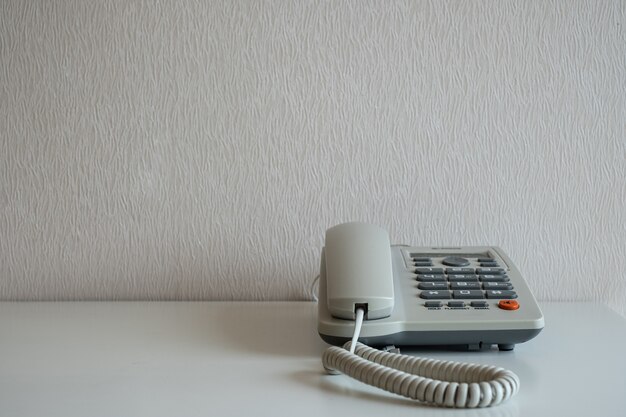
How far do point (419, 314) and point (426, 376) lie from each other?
88 mm

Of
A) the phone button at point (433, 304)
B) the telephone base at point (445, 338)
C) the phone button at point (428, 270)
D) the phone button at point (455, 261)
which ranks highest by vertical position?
the phone button at point (455, 261)

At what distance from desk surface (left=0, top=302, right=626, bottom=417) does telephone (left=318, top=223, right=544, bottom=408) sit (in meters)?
0.02

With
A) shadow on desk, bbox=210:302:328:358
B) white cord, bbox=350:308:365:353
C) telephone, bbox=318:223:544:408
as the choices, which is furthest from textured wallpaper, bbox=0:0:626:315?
white cord, bbox=350:308:365:353

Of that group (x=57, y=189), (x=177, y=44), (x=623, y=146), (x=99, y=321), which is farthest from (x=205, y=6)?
(x=623, y=146)

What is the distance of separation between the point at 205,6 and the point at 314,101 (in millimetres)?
184

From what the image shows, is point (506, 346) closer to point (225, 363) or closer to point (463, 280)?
point (463, 280)

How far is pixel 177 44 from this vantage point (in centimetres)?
100

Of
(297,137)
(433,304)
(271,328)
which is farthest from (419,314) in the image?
(297,137)

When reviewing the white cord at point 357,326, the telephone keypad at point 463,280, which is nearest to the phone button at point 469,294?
the telephone keypad at point 463,280

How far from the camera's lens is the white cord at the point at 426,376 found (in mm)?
660

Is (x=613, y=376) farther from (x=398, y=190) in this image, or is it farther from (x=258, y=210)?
(x=258, y=210)

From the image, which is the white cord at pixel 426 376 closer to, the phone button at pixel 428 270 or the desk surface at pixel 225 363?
the desk surface at pixel 225 363

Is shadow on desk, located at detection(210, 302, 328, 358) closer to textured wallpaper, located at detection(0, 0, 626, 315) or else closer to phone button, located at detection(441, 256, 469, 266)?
textured wallpaper, located at detection(0, 0, 626, 315)

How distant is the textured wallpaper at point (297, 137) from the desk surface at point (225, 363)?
8cm
